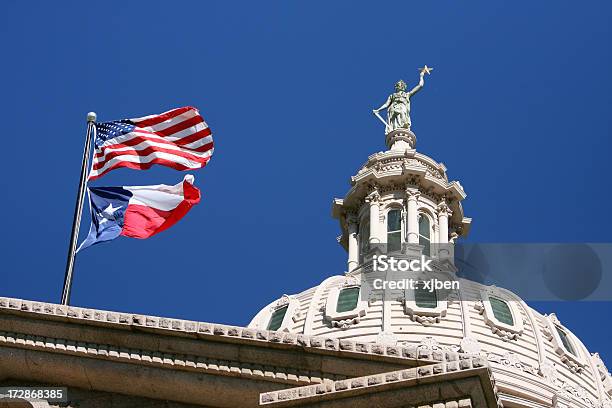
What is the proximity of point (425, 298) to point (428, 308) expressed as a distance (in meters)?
1.25

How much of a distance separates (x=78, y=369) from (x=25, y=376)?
89 centimetres

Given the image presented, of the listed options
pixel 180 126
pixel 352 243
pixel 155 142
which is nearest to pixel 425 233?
pixel 352 243

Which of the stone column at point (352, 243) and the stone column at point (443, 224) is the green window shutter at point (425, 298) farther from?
the stone column at point (352, 243)

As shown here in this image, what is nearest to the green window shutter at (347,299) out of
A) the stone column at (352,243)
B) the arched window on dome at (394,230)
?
the stone column at (352,243)

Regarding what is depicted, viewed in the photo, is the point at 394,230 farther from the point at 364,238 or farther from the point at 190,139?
the point at 190,139

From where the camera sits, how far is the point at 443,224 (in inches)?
3157

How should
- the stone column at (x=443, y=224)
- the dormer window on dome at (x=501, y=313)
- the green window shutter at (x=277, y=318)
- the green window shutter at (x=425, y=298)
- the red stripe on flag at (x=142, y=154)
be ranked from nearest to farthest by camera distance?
the red stripe on flag at (x=142, y=154) → the dormer window on dome at (x=501, y=313) → the green window shutter at (x=425, y=298) → the green window shutter at (x=277, y=318) → the stone column at (x=443, y=224)

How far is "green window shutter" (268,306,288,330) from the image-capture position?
226ft

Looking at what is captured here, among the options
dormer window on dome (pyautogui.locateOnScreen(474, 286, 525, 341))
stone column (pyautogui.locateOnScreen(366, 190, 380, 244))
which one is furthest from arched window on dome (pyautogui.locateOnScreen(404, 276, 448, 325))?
stone column (pyautogui.locateOnScreen(366, 190, 380, 244))

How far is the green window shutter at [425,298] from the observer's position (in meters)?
67.4

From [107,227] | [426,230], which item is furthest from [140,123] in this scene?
[426,230]

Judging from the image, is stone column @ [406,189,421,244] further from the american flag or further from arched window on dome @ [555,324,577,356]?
the american flag

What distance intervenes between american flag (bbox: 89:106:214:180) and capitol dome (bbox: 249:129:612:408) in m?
25.7

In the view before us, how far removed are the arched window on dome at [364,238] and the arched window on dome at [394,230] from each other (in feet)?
4.01
